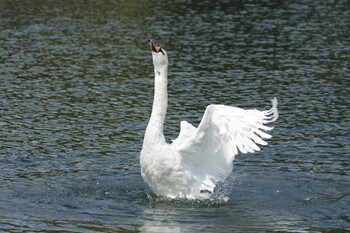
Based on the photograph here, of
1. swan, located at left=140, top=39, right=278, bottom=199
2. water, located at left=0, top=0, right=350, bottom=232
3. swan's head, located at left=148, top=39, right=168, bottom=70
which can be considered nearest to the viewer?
water, located at left=0, top=0, right=350, bottom=232

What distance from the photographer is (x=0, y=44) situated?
119 ft

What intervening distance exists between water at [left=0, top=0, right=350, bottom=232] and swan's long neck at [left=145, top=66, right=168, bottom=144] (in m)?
1.30

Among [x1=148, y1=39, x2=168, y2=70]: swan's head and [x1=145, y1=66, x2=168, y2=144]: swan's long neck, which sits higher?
[x1=148, y1=39, x2=168, y2=70]: swan's head

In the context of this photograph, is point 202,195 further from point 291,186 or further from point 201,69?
point 201,69

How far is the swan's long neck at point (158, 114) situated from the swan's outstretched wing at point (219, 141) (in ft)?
1.64

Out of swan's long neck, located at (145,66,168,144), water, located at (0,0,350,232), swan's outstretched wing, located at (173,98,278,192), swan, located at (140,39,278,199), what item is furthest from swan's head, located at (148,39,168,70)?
water, located at (0,0,350,232)

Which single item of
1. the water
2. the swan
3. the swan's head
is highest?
the swan's head

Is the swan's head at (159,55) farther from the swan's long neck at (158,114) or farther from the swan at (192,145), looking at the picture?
the swan's long neck at (158,114)

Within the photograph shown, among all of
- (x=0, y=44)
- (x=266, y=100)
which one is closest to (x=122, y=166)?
(x=266, y=100)

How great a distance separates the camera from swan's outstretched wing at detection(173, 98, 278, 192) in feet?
54.6

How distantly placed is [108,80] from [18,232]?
1514 cm

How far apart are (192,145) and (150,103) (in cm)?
963

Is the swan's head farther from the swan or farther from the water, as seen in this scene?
the water

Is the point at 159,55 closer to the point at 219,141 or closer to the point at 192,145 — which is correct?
the point at 192,145
